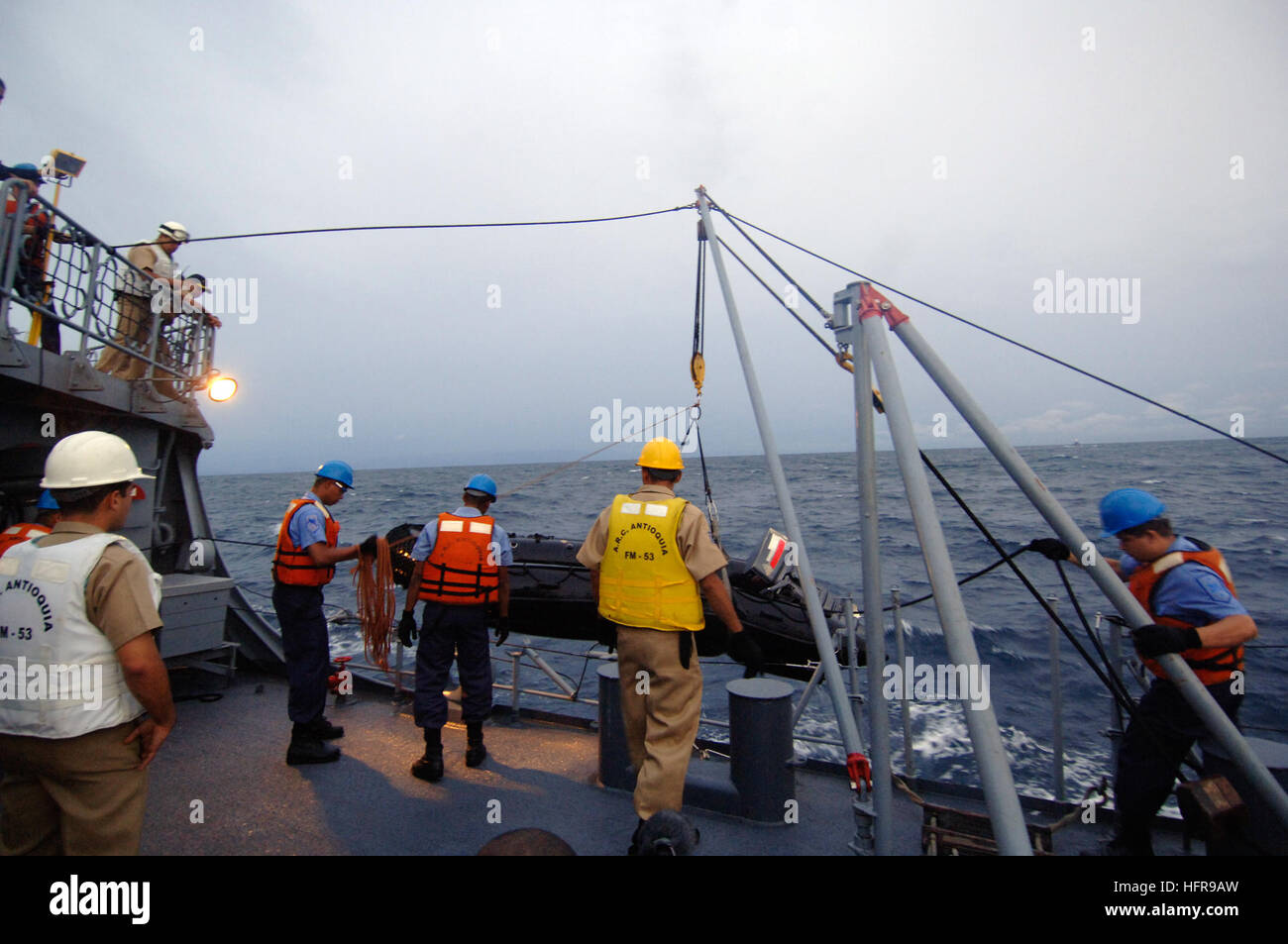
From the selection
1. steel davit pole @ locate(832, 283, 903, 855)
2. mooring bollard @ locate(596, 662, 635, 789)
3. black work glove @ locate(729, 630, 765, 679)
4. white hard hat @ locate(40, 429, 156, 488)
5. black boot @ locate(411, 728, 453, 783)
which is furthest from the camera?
black boot @ locate(411, 728, 453, 783)

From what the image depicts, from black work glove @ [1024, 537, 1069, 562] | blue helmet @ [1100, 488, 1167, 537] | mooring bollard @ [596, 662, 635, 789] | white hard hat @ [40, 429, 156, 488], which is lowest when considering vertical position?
mooring bollard @ [596, 662, 635, 789]

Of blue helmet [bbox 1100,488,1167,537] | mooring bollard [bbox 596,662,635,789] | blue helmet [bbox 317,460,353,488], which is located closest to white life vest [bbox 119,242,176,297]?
blue helmet [bbox 317,460,353,488]

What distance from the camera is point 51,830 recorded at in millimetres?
2068

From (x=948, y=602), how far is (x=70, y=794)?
3.00 meters

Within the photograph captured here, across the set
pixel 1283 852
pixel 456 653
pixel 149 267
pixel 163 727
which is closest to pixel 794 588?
pixel 456 653

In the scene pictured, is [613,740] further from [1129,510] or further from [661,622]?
[1129,510]

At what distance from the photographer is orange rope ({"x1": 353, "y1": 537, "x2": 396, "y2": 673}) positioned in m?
4.89

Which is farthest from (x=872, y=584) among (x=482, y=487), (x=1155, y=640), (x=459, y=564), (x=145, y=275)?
(x=145, y=275)

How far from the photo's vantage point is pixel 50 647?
75.4 inches

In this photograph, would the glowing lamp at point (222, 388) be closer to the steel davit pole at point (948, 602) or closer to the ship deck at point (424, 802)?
the ship deck at point (424, 802)

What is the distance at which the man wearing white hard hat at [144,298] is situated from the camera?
17.7 ft

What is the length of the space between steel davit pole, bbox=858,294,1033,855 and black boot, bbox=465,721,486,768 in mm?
3355

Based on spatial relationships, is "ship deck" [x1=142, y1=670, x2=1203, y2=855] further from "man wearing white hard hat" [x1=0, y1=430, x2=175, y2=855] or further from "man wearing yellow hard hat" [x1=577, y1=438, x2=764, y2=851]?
"man wearing white hard hat" [x1=0, y1=430, x2=175, y2=855]
